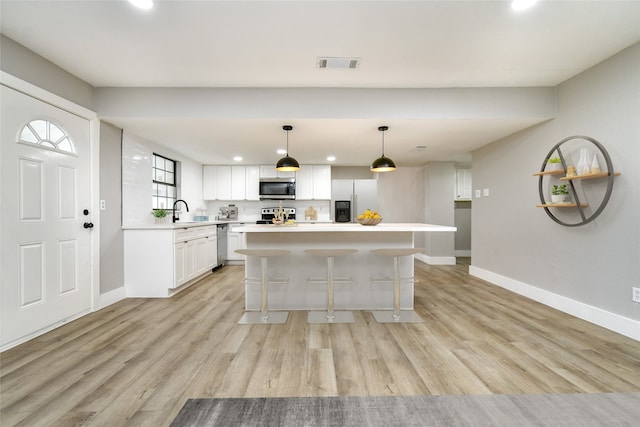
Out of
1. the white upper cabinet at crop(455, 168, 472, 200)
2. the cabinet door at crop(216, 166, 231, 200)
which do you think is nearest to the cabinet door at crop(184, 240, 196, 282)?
the cabinet door at crop(216, 166, 231, 200)

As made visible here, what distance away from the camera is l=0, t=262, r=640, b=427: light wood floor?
5.48 ft

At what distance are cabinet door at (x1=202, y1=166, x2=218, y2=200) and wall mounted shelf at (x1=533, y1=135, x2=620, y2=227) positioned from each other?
573 centimetres

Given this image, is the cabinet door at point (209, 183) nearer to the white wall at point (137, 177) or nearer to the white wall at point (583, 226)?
the white wall at point (137, 177)

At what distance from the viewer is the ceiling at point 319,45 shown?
1.96 metres

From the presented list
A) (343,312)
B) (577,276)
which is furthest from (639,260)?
(343,312)

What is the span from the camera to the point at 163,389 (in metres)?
1.72

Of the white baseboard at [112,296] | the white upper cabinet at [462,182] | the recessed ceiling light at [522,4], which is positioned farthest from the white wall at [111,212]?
the white upper cabinet at [462,182]

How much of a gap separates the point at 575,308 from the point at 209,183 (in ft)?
20.8

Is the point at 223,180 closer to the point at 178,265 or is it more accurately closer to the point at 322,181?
the point at 322,181

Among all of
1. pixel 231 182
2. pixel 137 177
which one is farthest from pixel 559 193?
pixel 231 182

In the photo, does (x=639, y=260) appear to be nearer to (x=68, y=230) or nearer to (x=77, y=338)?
(x=77, y=338)

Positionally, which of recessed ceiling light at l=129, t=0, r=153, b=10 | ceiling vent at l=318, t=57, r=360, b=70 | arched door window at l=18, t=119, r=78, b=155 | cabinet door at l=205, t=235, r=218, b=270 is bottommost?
cabinet door at l=205, t=235, r=218, b=270

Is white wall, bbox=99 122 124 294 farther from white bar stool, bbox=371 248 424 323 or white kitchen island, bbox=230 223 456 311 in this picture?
white bar stool, bbox=371 248 424 323

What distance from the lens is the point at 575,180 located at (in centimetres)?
291
